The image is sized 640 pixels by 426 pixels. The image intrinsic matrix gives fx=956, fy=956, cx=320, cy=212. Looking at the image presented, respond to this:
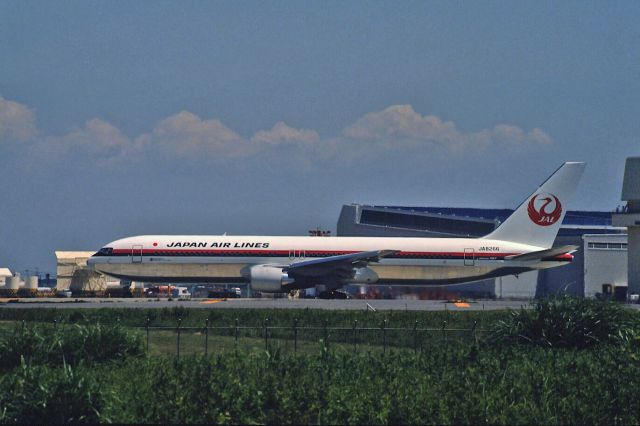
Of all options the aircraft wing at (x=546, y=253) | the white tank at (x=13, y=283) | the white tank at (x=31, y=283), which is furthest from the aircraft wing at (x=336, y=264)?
the white tank at (x=31, y=283)

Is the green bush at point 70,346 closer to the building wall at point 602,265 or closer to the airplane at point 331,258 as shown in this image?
the airplane at point 331,258

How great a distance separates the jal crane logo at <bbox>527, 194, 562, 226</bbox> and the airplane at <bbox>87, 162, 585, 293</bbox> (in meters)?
0.08

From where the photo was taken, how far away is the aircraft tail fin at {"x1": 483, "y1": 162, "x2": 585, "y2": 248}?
75312 millimetres

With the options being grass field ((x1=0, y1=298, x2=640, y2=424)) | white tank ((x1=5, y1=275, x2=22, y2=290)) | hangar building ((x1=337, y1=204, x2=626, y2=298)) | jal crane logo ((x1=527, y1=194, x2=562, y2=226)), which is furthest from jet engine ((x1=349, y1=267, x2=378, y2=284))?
white tank ((x1=5, y1=275, x2=22, y2=290))

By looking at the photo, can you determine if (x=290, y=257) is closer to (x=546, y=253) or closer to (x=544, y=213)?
(x=546, y=253)

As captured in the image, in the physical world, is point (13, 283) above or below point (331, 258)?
below

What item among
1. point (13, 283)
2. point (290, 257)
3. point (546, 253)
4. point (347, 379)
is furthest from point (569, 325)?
point (13, 283)

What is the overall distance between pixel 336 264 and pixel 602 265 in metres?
35.3

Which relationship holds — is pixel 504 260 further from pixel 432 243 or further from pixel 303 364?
pixel 303 364

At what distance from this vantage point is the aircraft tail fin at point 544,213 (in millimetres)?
75312

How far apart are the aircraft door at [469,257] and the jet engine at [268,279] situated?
13.5 meters

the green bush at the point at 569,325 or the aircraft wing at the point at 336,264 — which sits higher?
the aircraft wing at the point at 336,264

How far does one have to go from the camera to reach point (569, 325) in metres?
37.1

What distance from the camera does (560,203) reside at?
75.9 metres
